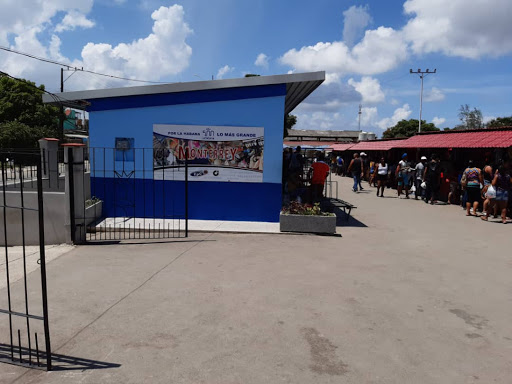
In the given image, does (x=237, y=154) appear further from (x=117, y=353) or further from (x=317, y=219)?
(x=117, y=353)

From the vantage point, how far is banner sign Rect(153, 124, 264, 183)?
10.4 m

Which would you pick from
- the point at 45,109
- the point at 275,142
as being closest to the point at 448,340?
the point at 275,142

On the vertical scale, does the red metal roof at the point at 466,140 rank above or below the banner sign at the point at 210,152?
above

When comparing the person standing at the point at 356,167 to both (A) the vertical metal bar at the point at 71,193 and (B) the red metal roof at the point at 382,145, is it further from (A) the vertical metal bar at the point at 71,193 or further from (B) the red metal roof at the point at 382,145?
(A) the vertical metal bar at the point at 71,193

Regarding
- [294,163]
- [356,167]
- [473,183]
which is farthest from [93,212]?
[356,167]

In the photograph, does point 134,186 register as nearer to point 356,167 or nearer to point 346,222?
point 346,222

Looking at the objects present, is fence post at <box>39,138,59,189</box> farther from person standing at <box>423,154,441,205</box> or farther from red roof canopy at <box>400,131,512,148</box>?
red roof canopy at <box>400,131,512,148</box>

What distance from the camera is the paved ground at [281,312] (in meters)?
3.65

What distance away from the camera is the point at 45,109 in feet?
139

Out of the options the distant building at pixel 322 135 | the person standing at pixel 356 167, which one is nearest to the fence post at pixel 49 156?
the person standing at pixel 356 167

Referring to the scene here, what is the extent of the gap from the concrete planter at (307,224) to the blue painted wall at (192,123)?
119cm

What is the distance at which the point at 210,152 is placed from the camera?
10.5 metres

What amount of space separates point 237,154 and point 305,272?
15.5 ft

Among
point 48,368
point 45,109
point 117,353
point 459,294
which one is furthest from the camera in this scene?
point 45,109
